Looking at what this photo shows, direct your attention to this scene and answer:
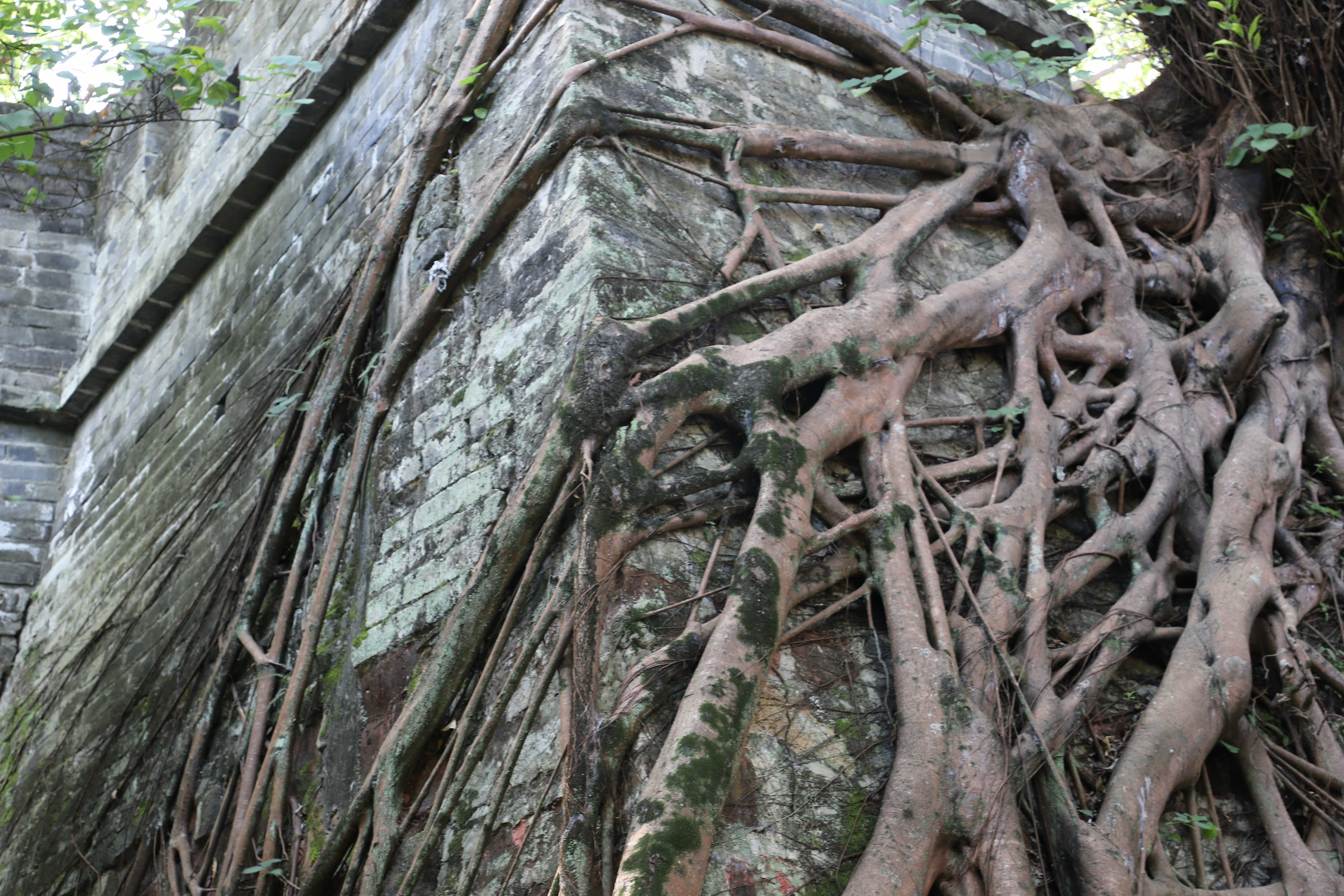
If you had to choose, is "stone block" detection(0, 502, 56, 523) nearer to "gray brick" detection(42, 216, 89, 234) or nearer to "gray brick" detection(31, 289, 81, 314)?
"gray brick" detection(31, 289, 81, 314)

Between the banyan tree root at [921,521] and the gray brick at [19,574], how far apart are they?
3.89 meters

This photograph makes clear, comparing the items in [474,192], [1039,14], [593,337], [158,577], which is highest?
[1039,14]

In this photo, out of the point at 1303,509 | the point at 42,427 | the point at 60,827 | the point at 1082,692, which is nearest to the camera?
the point at 1082,692

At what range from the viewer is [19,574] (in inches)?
273

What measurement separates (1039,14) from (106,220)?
578cm

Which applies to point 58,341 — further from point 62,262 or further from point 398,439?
point 398,439

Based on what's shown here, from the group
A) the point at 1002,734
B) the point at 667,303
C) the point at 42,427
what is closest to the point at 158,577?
the point at 42,427

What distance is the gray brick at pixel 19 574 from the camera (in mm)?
6906

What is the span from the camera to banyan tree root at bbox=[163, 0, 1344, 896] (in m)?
2.44

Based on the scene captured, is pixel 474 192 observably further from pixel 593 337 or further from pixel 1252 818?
pixel 1252 818

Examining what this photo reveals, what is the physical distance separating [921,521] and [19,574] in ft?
19.8

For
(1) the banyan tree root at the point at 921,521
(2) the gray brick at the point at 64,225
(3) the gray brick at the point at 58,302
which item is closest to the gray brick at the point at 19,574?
(3) the gray brick at the point at 58,302

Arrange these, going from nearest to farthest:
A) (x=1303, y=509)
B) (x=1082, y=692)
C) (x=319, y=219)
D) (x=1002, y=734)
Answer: (x=1002, y=734) < (x=1082, y=692) < (x=1303, y=509) < (x=319, y=219)

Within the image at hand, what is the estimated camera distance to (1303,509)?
3.68 meters
